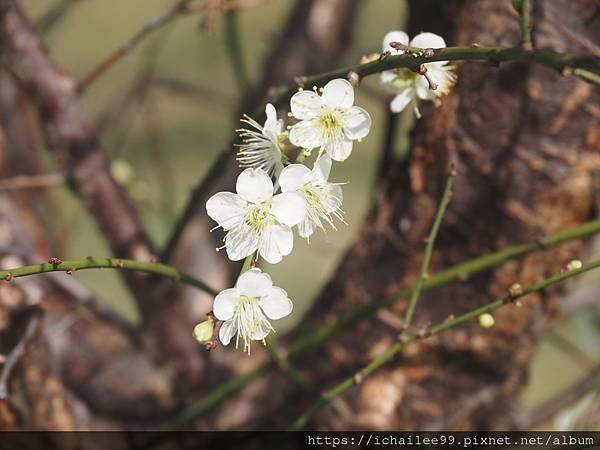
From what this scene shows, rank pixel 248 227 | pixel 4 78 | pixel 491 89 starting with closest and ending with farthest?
pixel 248 227, pixel 491 89, pixel 4 78

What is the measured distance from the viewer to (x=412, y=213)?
0.55 metres

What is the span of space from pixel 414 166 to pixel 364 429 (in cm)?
23

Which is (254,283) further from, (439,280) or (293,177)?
(439,280)

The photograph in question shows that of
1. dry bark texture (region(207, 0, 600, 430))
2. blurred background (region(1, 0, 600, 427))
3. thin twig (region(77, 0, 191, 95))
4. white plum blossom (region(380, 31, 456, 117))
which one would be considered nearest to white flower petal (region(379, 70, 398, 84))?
white plum blossom (region(380, 31, 456, 117))

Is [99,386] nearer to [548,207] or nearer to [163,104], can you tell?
[548,207]

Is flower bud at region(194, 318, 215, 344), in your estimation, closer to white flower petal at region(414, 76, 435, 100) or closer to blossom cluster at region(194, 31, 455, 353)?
blossom cluster at region(194, 31, 455, 353)

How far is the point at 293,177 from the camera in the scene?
332 mm

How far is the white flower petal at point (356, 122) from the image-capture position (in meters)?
0.36

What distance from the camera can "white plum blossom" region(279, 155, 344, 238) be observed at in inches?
13.0

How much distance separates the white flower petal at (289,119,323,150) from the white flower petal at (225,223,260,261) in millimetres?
53

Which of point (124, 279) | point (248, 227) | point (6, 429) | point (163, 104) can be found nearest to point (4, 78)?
point (124, 279)

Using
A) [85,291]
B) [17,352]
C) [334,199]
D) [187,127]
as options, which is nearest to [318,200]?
[334,199]

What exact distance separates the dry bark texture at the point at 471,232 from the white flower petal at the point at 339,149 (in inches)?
6.6

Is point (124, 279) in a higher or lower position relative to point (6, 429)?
higher
